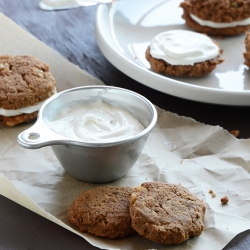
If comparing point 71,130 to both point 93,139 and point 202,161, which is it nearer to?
point 93,139

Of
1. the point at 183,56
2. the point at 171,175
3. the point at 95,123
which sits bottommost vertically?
the point at 171,175

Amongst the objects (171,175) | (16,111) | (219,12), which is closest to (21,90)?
(16,111)

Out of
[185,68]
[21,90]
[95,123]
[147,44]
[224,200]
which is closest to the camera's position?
[224,200]

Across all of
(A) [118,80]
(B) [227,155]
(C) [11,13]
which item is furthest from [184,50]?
(C) [11,13]

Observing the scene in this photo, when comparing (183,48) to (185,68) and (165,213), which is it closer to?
(185,68)

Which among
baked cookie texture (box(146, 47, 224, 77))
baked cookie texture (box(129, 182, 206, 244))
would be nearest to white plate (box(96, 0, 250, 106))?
baked cookie texture (box(146, 47, 224, 77))
